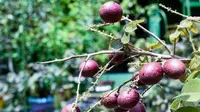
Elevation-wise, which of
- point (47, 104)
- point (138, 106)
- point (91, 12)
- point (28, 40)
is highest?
point (138, 106)

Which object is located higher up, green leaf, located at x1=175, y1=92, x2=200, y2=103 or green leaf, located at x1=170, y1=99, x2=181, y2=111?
green leaf, located at x1=175, y1=92, x2=200, y2=103

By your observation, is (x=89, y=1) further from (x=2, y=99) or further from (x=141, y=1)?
(x=2, y=99)

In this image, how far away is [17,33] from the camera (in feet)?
9.60

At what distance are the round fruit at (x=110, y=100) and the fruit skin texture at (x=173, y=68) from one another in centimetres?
8

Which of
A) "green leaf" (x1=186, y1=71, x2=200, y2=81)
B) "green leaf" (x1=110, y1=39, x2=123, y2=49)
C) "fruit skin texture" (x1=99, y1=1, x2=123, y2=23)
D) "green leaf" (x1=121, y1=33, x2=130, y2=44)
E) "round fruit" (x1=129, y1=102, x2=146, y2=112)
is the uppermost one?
"fruit skin texture" (x1=99, y1=1, x2=123, y2=23)

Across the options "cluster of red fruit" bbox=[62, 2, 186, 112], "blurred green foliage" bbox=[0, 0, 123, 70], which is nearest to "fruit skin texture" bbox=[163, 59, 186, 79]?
"cluster of red fruit" bbox=[62, 2, 186, 112]

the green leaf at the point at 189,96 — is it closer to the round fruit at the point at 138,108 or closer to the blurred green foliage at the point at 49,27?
the round fruit at the point at 138,108

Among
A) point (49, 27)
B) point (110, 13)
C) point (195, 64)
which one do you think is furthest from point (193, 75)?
point (49, 27)

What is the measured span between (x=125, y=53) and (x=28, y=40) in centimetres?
240

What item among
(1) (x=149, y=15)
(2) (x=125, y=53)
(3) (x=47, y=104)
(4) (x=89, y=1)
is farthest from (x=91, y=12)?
(2) (x=125, y=53)

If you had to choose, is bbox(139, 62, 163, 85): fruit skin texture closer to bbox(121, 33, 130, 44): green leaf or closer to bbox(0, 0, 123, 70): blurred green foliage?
bbox(121, 33, 130, 44): green leaf

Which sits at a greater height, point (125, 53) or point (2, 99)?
point (125, 53)

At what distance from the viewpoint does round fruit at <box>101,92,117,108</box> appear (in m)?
0.59

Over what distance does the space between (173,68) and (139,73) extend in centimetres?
5
